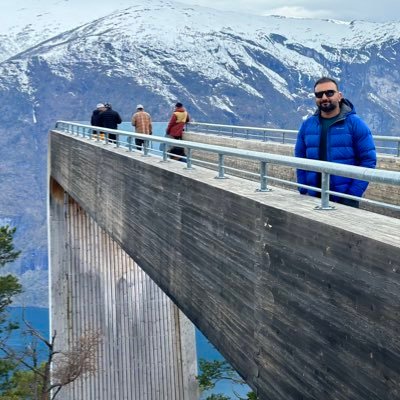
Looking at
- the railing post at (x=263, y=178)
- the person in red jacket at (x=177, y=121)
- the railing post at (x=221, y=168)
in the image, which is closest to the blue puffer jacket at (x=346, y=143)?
the railing post at (x=263, y=178)

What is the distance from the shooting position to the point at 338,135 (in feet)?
20.5

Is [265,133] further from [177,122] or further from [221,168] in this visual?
[221,168]

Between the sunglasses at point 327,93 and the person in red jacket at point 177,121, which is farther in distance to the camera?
the person in red jacket at point 177,121

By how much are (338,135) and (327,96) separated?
0.32 meters

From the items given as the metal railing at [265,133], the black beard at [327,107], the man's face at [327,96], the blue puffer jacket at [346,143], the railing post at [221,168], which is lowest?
the metal railing at [265,133]

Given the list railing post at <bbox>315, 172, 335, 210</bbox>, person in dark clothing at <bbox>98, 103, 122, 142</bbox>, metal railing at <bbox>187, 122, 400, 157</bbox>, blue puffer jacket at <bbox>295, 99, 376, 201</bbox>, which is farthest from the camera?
person in dark clothing at <bbox>98, 103, 122, 142</bbox>

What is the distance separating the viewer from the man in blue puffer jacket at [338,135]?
6.15m

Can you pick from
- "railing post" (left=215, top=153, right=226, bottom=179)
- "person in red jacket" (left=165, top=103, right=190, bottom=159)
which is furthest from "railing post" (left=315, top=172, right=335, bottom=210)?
"person in red jacket" (left=165, top=103, right=190, bottom=159)

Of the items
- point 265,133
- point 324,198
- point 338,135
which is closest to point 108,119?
point 265,133

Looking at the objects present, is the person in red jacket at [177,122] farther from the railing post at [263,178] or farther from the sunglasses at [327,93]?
the sunglasses at [327,93]

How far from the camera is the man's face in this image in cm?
612

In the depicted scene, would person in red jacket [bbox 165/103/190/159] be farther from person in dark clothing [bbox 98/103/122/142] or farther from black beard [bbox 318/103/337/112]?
black beard [bbox 318/103/337/112]

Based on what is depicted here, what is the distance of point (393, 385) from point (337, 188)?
212 centimetres

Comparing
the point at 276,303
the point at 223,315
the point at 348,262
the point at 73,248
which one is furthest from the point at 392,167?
the point at 73,248
